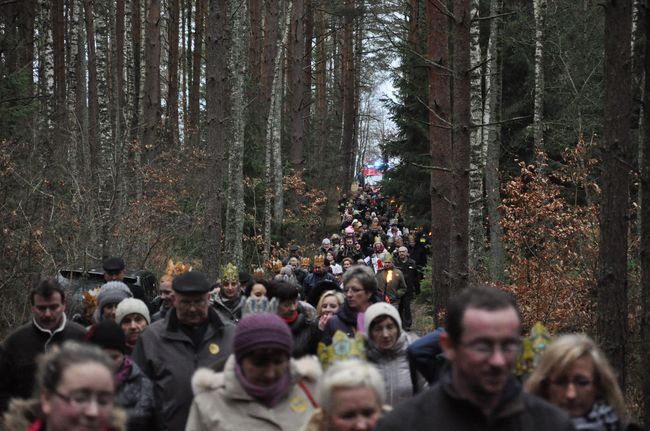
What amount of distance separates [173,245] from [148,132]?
7.20 m

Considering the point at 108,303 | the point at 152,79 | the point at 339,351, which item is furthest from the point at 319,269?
the point at 152,79

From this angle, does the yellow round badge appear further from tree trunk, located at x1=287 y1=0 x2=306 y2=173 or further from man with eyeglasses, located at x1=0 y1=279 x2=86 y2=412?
tree trunk, located at x1=287 y1=0 x2=306 y2=173

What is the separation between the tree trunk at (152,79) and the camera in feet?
90.6

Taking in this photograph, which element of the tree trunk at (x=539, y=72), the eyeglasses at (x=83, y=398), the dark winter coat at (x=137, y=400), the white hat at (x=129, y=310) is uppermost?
the tree trunk at (x=539, y=72)

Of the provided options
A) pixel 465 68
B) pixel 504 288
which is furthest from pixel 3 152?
pixel 504 288

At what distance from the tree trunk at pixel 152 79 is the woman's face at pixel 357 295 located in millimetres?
20349

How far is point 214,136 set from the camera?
16359mm

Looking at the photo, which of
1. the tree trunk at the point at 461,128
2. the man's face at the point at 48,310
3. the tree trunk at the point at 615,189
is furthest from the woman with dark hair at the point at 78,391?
the tree trunk at the point at 461,128

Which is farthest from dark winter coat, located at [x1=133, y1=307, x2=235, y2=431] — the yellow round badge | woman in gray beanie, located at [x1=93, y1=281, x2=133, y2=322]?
woman in gray beanie, located at [x1=93, y1=281, x2=133, y2=322]

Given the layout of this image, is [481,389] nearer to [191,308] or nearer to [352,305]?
[191,308]

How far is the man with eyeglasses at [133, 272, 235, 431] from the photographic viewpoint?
6062 millimetres

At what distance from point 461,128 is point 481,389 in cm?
902

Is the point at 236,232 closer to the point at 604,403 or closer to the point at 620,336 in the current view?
the point at 620,336

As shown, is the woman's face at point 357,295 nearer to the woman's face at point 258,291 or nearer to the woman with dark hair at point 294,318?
the woman with dark hair at point 294,318
